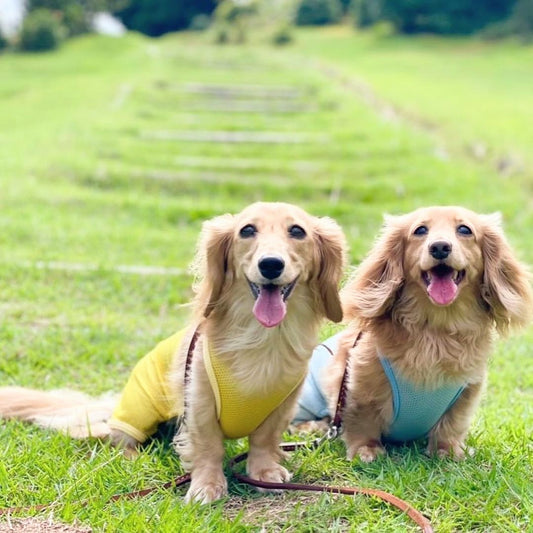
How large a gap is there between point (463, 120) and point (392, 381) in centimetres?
935

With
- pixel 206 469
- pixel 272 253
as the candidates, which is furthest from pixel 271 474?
pixel 272 253

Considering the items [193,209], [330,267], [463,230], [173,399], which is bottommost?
[193,209]

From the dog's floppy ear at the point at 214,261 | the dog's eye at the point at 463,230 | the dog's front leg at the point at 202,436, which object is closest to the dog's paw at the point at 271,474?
the dog's front leg at the point at 202,436

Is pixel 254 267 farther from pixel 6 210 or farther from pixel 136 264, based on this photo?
pixel 6 210

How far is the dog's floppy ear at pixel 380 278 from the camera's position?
9.43ft

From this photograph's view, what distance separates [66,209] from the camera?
7.30 meters

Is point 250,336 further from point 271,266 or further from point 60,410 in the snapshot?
point 60,410

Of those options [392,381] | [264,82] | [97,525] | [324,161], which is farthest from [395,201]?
[264,82]

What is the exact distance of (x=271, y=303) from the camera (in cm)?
254

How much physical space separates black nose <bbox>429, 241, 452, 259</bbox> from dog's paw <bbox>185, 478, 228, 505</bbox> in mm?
1058

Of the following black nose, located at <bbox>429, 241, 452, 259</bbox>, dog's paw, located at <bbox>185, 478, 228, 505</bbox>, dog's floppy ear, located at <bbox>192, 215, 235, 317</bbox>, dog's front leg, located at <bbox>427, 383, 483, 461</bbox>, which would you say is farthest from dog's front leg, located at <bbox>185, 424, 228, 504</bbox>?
black nose, located at <bbox>429, 241, 452, 259</bbox>

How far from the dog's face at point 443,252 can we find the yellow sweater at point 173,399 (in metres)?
0.56

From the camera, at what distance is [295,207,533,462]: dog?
2812mm

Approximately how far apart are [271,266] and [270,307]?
151mm
